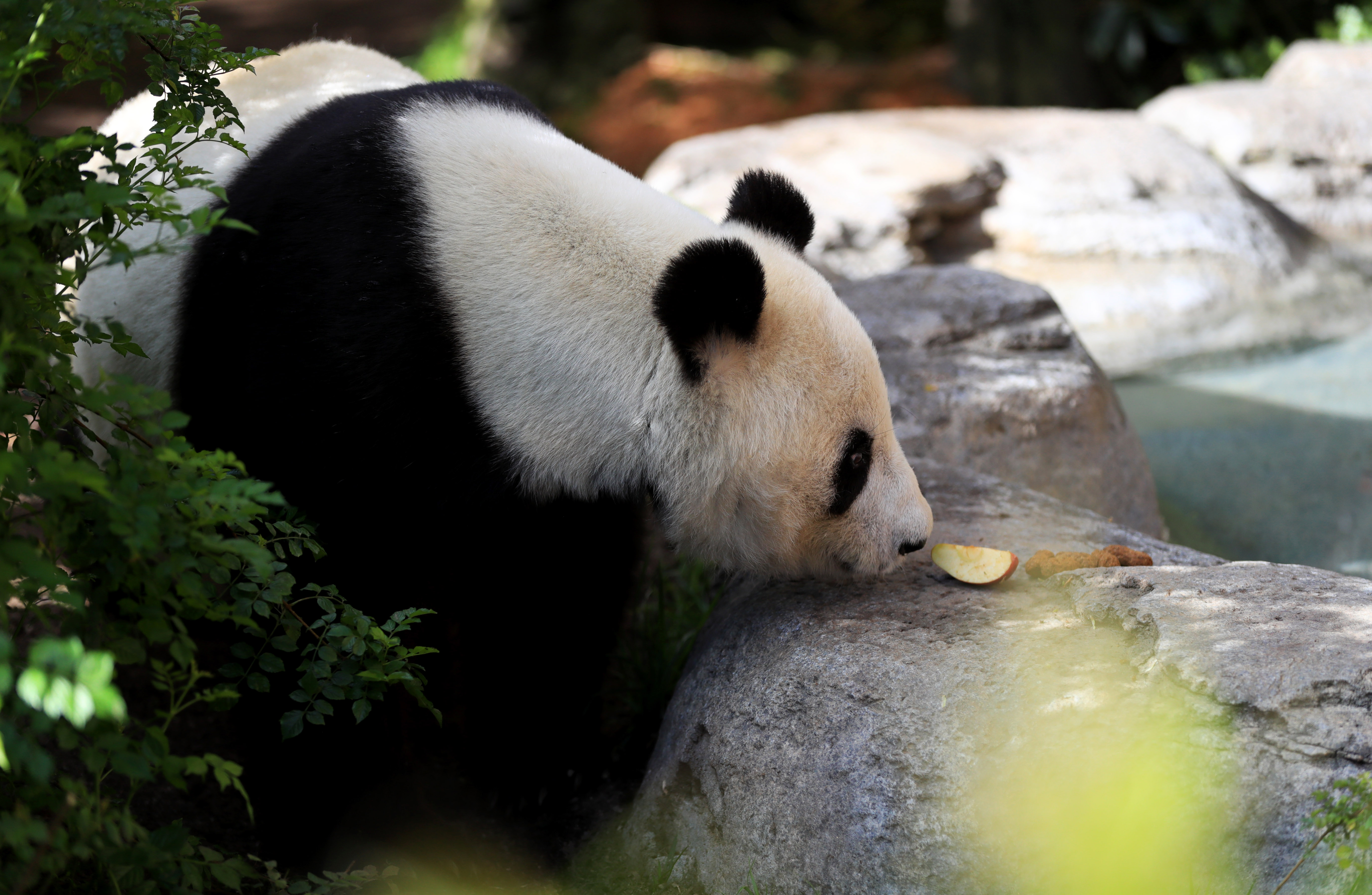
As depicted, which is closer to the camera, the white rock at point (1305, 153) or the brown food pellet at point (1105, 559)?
the brown food pellet at point (1105, 559)

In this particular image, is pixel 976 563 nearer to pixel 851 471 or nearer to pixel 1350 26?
pixel 851 471

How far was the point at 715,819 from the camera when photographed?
254 centimetres

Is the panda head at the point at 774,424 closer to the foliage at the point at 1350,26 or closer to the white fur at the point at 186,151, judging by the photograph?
the white fur at the point at 186,151

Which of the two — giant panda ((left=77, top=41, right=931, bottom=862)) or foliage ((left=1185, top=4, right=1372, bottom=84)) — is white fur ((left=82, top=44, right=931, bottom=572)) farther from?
foliage ((left=1185, top=4, right=1372, bottom=84))

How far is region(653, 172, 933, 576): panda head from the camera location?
7.99 ft

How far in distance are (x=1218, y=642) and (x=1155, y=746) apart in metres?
0.30

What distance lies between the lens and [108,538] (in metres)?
1.78

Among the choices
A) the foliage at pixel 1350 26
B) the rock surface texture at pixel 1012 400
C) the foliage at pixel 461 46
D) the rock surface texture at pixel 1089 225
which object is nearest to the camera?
the rock surface texture at pixel 1012 400

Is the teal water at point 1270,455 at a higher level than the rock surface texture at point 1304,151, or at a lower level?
lower

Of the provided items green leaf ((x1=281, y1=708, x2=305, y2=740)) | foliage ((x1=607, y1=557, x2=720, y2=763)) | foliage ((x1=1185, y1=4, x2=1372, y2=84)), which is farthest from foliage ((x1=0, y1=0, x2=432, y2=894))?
foliage ((x1=1185, y1=4, x2=1372, y2=84))

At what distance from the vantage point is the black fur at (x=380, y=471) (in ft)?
8.28

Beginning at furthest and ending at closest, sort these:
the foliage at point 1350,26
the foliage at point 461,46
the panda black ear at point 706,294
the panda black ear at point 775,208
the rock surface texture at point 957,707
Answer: the foliage at point 461,46, the foliage at point 1350,26, the panda black ear at point 775,208, the panda black ear at point 706,294, the rock surface texture at point 957,707

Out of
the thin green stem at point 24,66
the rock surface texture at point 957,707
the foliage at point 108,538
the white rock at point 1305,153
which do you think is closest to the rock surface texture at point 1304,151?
the white rock at point 1305,153

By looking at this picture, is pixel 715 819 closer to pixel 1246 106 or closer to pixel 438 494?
pixel 438 494
